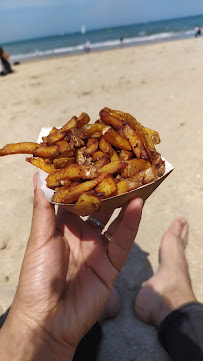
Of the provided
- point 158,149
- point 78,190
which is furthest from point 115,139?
point 158,149

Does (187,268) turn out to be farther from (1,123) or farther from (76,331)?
(1,123)

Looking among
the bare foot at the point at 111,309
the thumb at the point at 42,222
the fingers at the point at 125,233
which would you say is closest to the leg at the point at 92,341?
the bare foot at the point at 111,309

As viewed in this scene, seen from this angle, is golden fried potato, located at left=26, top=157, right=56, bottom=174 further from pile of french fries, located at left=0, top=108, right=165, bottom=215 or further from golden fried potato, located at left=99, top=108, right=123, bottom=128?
golden fried potato, located at left=99, top=108, right=123, bottom=128

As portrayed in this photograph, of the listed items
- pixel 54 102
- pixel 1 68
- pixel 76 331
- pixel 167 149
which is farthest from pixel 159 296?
pixel 1 68

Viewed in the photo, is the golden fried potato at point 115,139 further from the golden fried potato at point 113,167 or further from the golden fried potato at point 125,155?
the golden fried potato at point 113,167

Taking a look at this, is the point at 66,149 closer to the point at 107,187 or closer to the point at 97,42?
the point at 107,187

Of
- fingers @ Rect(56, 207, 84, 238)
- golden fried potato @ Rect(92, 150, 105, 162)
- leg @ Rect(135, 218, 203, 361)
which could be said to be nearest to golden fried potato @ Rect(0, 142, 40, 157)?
golden fried potato @ Rect(92, 150, 105, 162)
